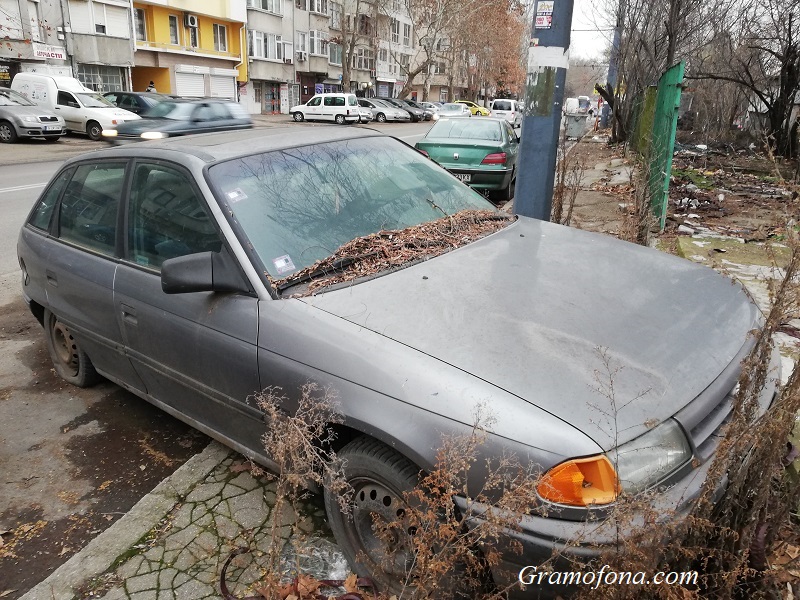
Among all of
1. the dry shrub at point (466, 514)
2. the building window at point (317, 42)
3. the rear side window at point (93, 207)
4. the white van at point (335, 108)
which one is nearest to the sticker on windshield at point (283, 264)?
the dry shrub at point (466, 514)

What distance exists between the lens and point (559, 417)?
1891 mm

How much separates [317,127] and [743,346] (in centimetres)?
264

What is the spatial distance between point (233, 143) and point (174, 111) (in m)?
13.8

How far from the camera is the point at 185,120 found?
14711mm

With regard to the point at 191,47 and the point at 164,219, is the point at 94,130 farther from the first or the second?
the point at 164,219

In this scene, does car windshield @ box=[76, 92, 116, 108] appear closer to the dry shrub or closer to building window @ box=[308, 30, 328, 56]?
the dry shrub

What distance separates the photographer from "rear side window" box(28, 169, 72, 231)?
3.96m

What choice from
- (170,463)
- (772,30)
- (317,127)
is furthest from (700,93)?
(170,463)

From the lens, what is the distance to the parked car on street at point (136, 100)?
19852mm

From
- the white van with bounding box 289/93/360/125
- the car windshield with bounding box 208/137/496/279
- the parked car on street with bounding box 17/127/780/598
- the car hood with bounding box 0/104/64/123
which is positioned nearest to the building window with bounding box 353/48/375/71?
the white van with bounding box 289/93/360/125

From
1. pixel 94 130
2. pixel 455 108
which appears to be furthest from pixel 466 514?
pixel 455 108

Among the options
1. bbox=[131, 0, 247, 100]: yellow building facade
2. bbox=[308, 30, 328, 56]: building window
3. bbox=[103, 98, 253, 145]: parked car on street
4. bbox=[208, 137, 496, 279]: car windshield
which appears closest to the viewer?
bbox=[208, 137, 496, 279]: car windshield

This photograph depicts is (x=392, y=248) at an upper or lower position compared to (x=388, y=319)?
upper

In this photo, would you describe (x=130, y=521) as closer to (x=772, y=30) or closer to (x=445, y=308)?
(x=445, y=308)
